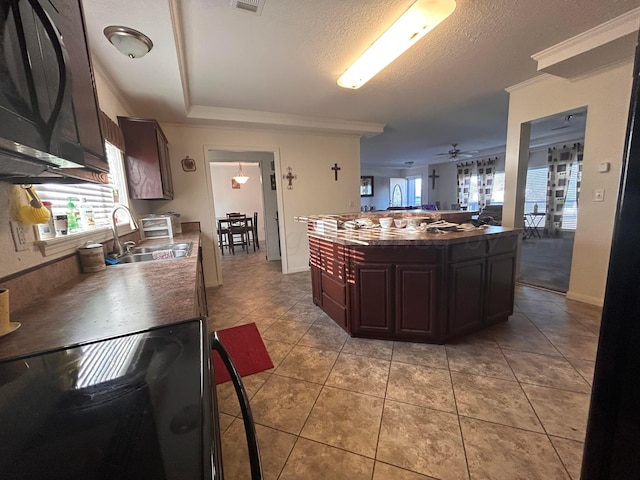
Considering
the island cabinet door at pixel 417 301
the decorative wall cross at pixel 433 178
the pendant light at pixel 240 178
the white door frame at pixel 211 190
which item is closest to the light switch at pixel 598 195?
the island cabinet door at pixel 417 301

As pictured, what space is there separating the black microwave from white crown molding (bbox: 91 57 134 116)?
54.3 inches

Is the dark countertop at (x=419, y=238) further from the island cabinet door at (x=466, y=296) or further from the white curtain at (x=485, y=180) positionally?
the white curtain at (x=485, y=180)

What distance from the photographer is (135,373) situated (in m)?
0.56

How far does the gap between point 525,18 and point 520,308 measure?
245cm

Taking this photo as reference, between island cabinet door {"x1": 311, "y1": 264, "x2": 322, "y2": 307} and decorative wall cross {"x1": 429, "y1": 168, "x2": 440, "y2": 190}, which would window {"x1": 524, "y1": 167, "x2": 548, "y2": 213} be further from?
island cabinet door {"x1": 311, "y1": 264, "x2": 322, "y2": 307}

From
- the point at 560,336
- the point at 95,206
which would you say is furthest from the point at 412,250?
the point at 95,206

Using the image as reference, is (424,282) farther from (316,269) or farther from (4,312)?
(4,312)

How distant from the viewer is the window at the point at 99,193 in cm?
150

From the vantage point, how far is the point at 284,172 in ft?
13.4

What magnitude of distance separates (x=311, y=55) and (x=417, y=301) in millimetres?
2197

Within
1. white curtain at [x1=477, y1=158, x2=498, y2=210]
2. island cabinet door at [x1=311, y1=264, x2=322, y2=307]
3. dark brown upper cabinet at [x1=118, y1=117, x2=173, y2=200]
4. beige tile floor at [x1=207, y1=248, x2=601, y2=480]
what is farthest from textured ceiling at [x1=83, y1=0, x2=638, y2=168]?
white curtain at [x1=477, y1=158, x2=498, y2=210]

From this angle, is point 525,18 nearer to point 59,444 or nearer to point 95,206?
point 59,444

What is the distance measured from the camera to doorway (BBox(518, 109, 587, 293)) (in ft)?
16.7

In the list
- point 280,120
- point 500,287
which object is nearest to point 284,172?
point 280,120
